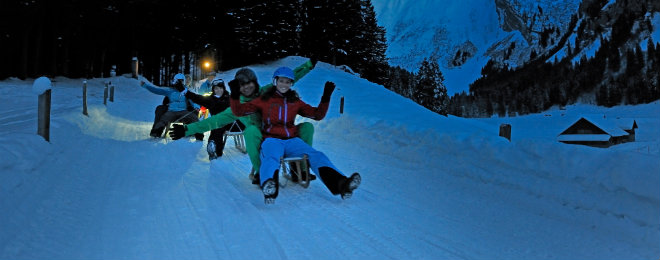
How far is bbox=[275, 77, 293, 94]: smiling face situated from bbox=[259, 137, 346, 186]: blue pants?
25.7 inches

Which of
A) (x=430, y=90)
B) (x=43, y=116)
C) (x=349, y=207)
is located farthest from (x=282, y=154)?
(x=430, y=90)

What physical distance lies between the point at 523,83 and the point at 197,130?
203 meters

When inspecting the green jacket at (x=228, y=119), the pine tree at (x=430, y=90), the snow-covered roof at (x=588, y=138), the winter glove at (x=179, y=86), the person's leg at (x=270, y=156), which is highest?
the pine tree at (x=430, y=90)

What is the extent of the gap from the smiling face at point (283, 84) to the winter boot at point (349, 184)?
5.17 feet

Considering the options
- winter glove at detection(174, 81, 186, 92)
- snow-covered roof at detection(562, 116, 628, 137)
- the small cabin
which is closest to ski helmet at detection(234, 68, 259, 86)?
Answer: winter glove at detection(174, 81, 186, 92)

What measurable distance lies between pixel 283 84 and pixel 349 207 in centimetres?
190

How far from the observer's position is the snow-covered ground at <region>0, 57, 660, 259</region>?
3660mm

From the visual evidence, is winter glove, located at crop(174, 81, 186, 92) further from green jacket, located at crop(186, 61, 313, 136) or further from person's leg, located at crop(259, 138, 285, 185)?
person's leg, located at crop(259, 138, 285, 185)

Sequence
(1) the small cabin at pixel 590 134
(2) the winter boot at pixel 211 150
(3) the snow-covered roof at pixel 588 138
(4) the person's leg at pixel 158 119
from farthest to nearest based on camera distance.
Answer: (1) the small cabin at pixel 590 134 → (3) the snow-covered roof at pixel 588 138 → (4) the person's leg at pixel 158 119 → (2) the winter boot at pixel 211 150

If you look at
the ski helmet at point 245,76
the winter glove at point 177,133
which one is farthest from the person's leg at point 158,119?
the winter glove at point 177,133

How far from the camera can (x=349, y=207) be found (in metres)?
4.95

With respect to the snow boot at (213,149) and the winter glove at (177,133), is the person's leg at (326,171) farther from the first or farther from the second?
the snow boot at (213,149)

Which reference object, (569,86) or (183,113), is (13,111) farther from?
(569,86)

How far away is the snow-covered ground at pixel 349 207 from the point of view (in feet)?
12.0
